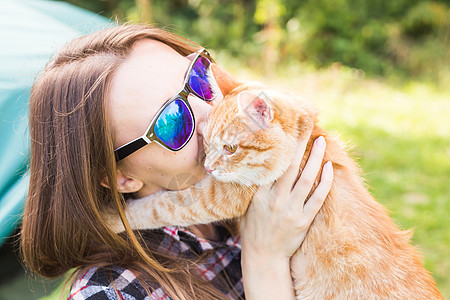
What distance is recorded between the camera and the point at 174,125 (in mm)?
1557

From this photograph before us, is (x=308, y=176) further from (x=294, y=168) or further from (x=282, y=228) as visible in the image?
(x=282, y=228)

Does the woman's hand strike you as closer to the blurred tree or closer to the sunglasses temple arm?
the sunglasses temple arm

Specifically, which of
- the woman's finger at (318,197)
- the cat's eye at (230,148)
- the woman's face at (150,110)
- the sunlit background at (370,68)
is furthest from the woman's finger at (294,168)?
the sunlit background at (370,68)

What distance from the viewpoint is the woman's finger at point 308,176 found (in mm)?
1639

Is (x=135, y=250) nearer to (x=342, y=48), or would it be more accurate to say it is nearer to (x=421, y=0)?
(x=342, y=48)

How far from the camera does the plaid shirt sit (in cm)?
143

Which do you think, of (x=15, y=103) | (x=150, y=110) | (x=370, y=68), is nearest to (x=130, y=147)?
(x=150, y=110)

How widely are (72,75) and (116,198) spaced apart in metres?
0.52

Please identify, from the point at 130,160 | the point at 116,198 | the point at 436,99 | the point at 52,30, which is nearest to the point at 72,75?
the point at 130,160

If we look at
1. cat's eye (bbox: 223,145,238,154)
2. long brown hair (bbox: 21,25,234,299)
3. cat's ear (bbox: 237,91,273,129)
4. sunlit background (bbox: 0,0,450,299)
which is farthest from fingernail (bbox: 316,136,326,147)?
sunlit background (bbox: 0,0,450,299)

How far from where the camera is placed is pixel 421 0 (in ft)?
27.6

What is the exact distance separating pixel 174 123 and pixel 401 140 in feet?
14.3

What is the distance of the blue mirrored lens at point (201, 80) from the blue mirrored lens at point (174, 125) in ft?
0.42

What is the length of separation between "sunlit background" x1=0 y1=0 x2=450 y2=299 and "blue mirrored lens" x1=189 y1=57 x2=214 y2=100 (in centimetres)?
259
